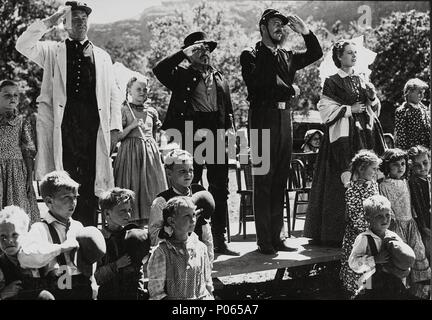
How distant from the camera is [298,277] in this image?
6.31 m

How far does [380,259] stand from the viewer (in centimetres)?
439

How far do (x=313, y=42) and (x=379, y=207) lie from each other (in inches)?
75.1

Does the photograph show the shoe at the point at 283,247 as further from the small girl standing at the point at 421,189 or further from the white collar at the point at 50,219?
the white collar at the point at 50,219

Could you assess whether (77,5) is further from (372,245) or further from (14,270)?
(372,245)

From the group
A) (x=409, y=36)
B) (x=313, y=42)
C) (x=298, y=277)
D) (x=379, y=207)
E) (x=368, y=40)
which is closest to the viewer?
(x=379, y=207)

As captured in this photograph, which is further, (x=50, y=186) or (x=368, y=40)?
(x=368, y=40)

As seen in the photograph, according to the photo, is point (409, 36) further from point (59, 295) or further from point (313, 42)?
point (59, 295)

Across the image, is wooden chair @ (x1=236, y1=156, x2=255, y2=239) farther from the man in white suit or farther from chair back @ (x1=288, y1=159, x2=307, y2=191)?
the man in white suit

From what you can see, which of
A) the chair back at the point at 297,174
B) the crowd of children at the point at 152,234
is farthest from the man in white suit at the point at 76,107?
the chair back at the point at 297,174

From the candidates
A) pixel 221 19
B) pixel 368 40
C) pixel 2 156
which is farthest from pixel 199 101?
pixel 221 19

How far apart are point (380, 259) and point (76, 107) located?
279 cm

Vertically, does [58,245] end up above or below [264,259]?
above

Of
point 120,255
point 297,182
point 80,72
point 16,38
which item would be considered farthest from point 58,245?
point 16,38

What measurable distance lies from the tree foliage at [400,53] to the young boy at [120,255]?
13.8 meters
